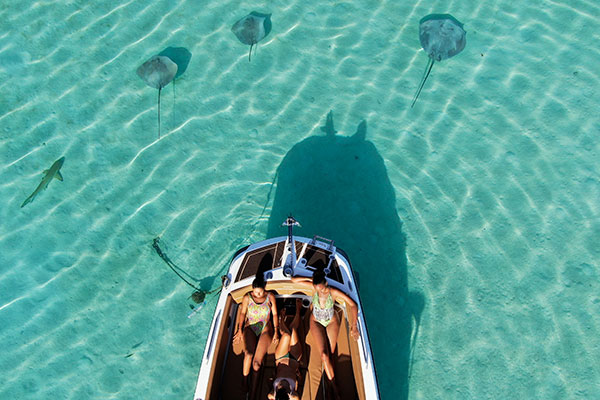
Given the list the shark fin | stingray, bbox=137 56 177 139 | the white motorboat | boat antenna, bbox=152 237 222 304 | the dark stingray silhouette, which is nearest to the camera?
the white motorboat

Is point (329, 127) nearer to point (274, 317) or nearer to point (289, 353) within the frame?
point (274, 317)

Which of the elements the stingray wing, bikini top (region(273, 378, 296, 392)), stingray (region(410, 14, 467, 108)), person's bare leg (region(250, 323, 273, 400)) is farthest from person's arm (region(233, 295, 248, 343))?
the stingray wing

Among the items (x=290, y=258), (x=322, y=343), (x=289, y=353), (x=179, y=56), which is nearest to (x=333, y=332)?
(x=322, y=343)

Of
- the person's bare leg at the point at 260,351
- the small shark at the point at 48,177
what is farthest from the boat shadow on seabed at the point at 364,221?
the small shark at the point at 48,177

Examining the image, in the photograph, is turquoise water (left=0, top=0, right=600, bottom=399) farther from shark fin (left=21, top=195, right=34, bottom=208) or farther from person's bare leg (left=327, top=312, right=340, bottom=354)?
person's bare leg (left=327, top=312, right=340, bottom=354)

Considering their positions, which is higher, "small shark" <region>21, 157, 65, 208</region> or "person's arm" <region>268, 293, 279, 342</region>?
"small shark" <region>21, 157, 65, 208</region>
